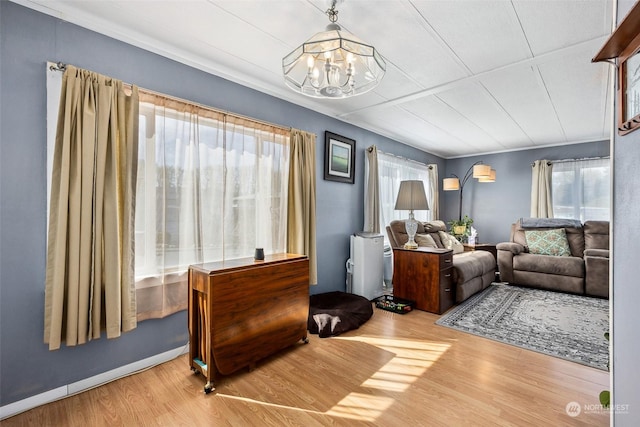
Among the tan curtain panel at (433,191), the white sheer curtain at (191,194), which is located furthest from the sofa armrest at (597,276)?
the white sheer curtain at (191,194)

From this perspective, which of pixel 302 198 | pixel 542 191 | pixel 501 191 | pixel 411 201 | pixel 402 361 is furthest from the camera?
pixel 501 191

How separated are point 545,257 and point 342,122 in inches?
139

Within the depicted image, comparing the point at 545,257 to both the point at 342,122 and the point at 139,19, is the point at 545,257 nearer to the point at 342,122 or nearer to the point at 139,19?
the point at 342,122

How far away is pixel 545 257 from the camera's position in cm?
417

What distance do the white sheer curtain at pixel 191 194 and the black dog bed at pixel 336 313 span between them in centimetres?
82

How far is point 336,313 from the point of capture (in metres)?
2.78

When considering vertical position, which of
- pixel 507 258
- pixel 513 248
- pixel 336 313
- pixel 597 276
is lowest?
pixel 336 313

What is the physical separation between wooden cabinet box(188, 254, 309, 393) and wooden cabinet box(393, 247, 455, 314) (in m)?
1.71

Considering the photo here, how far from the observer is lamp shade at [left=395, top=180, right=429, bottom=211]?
140 inches

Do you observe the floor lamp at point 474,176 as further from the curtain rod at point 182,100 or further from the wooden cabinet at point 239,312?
the wooden cabinet at point 239,312

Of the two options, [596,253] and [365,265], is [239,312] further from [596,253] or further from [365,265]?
[596,253]

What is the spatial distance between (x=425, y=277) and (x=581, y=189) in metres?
3.79

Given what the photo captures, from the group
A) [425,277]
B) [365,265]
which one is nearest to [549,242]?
[425,277]

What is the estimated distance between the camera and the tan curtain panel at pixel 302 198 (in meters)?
3.00
